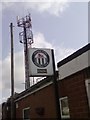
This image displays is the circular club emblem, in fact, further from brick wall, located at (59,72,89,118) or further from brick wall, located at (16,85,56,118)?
brick wall, located at (59,72,89,118)

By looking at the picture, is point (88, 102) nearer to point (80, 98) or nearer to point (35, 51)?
point (80, 98)

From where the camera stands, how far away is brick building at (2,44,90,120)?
911cm

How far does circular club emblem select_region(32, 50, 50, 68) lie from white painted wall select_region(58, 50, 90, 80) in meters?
1.09

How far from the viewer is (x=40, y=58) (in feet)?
39.4

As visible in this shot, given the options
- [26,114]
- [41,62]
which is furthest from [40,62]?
[26,114]

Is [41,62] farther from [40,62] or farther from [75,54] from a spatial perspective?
[75,54]

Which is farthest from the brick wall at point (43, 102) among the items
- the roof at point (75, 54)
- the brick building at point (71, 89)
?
the roof at point (75, 54)

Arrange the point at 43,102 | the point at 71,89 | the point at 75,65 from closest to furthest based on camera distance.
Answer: the point at 75,65, the point at 71,89, the point at 43,102

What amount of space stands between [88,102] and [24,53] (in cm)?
1991

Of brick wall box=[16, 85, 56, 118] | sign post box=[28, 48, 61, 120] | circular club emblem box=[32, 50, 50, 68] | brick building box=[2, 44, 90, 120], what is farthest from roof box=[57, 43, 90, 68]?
brick wall box=[16, 85, 56, 118]

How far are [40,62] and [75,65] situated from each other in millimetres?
2797

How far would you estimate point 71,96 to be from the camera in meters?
10.2

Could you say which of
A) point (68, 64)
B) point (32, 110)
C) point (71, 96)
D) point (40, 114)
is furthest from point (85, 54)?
point (32, 110)

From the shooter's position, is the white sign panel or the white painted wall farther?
the white sign panel
